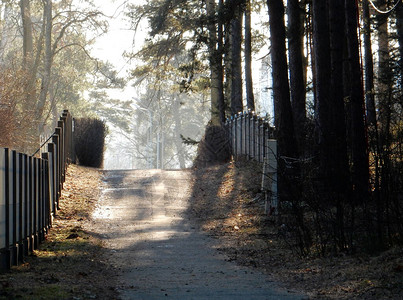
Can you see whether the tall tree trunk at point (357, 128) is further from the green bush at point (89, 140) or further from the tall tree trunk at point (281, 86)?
the green bush at point (89, 140)

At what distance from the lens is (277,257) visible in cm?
986

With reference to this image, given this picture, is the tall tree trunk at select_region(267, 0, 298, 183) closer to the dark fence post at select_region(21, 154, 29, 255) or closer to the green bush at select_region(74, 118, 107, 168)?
the dark fence post at select_region(21, 154, 29, 255)

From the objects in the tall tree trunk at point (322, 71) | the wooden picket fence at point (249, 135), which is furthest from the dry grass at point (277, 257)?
the tall tree trunk at point (322, 71)

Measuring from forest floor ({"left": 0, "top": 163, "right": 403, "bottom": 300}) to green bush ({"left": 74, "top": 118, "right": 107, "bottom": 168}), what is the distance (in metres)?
8.91

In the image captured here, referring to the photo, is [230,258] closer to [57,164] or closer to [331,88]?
[331,88]

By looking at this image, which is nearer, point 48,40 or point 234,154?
point 234,154

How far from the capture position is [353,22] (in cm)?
1414

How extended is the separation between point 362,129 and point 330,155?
89cm

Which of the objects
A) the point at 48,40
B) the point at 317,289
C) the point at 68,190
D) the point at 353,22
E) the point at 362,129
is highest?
the point at 48,40

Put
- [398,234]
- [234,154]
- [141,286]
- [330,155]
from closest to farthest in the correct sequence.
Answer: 1. [141,286]
2. [398,234]
3. [330,155]
4. [234,154]

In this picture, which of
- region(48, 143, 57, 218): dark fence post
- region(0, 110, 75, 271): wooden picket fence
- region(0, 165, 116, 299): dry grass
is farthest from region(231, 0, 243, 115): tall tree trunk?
region(0, 110, 75, 271): wooden picket fence

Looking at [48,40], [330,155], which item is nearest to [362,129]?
[330,155]

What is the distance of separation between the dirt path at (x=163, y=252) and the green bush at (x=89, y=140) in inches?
217

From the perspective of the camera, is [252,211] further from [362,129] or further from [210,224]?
Result: [362,129]
